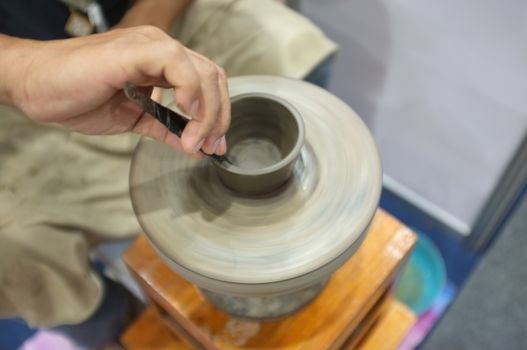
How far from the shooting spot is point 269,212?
77 centimetres

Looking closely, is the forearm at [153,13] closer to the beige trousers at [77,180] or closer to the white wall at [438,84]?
the beige trousers at [77,180]

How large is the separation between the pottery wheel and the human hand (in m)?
0.07

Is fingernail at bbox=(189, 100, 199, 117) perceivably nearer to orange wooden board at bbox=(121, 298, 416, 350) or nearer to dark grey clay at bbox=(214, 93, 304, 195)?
dark grey clay at bbox=(214, 93, 304, 195)

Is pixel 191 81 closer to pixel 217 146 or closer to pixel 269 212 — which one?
pixel 217 146

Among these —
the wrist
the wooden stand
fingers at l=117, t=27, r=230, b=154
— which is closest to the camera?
fingers at l=117, t=27, r=230, b=154

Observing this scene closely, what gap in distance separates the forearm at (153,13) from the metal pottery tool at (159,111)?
0.48 m

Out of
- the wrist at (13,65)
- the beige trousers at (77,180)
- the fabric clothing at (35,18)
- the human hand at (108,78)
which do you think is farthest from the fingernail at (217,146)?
the fabric clothing at (35,18)

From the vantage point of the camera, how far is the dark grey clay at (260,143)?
0.73 meters

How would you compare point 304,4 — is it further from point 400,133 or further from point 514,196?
point 514,196

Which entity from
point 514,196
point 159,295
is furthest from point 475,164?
point 159,295

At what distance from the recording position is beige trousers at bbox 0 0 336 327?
0.96 meters

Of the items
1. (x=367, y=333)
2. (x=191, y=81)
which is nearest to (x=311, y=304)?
(x=367, y=333)

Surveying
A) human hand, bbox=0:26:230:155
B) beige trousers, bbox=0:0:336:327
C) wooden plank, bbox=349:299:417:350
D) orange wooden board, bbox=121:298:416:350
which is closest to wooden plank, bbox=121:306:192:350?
orange wooden board, bbox=121:298:416:350

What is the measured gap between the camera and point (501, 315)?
1.46 m
